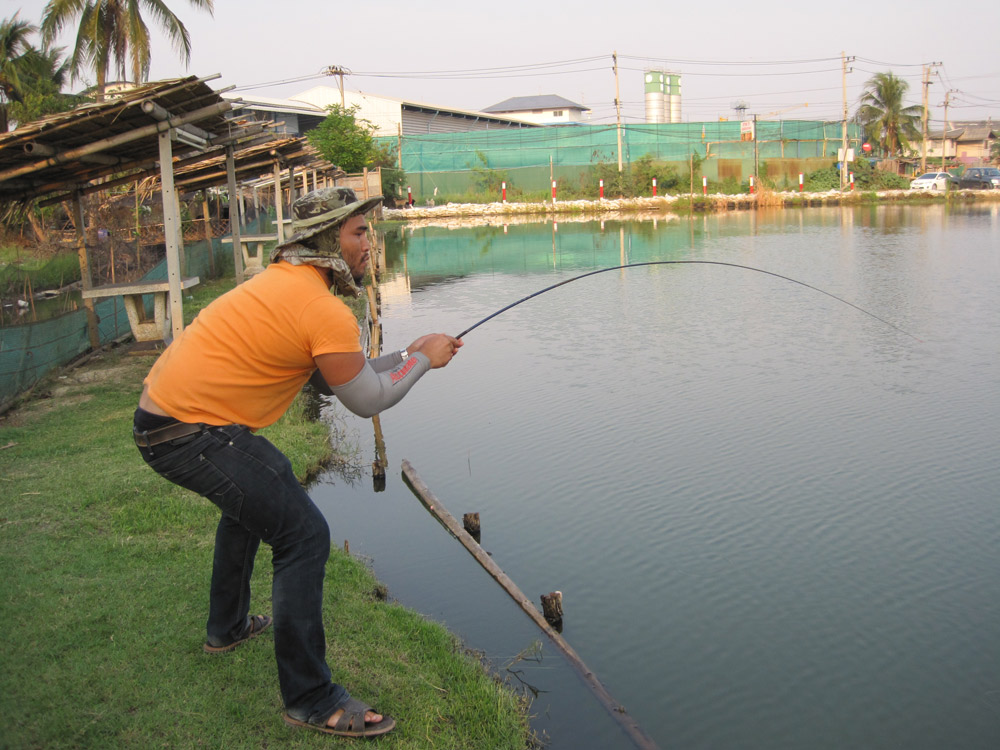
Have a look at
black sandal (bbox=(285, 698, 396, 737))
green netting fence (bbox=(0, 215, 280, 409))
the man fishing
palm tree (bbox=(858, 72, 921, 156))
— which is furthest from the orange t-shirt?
palm tree (bbox=(858, 72, 921, 156))

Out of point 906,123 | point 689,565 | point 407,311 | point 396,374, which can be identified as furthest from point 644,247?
point 906,123

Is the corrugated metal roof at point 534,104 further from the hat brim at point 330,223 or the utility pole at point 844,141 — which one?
the hat brim at point 330,223

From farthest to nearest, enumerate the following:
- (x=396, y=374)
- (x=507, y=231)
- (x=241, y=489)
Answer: (x=507, y=231)
(x=396, y=374)
(x=241, y=489)

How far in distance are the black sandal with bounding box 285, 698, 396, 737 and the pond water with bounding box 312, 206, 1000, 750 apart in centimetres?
114

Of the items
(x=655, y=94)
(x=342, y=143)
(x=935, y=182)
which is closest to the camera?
(x=342, y=143)

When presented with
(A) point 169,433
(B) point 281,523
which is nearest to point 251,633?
(B) point 281,523

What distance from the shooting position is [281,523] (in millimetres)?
3264

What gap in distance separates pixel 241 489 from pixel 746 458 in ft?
18.7

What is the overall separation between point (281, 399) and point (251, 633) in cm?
125

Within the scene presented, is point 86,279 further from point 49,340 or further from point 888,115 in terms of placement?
point 888,115

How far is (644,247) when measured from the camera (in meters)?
25.3

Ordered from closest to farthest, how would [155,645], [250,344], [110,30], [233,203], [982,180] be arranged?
[250,344] → [155,645] → [233,203] → [110,30] → [982,180]

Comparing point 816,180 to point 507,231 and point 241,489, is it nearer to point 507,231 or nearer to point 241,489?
point 507,231

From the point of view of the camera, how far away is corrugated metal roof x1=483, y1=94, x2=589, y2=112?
286 feet
